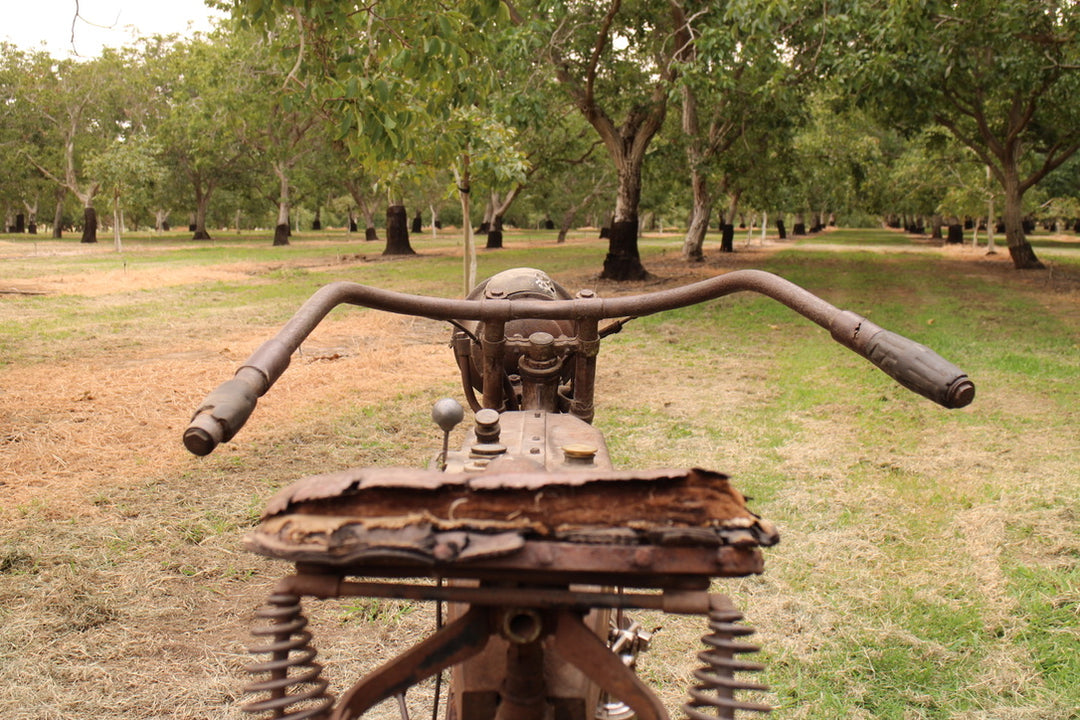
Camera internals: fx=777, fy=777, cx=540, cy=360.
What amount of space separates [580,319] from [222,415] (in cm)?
129

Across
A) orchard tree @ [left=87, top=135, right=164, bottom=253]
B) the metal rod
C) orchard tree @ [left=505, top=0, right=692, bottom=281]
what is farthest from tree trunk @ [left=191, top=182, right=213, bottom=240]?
the metal rod

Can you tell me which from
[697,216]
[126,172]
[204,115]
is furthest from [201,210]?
[697,216]

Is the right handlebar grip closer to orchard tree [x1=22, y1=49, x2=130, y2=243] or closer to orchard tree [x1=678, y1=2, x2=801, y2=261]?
orchard tree [x1=678, y1=2, x2=801, y2=261]

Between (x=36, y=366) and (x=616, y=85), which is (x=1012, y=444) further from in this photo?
(x=616, y=85)

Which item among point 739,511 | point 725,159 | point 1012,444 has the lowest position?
point 1012,444

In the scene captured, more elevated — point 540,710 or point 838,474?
point 540,710

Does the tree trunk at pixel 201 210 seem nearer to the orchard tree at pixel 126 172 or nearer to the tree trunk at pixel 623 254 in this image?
the orchard tree at pixel 126 172

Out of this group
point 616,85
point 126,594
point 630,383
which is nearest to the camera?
point 126,594

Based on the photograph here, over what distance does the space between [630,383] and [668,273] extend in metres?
12.8

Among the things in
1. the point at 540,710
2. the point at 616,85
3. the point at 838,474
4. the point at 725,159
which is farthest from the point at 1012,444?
the point at 725,159

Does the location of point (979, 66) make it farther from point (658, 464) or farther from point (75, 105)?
point (75, 105)

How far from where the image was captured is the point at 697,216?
2377cm

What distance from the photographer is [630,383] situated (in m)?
8.45

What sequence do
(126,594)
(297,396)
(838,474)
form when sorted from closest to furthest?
(126,594) < (838,474) < (297,396)
